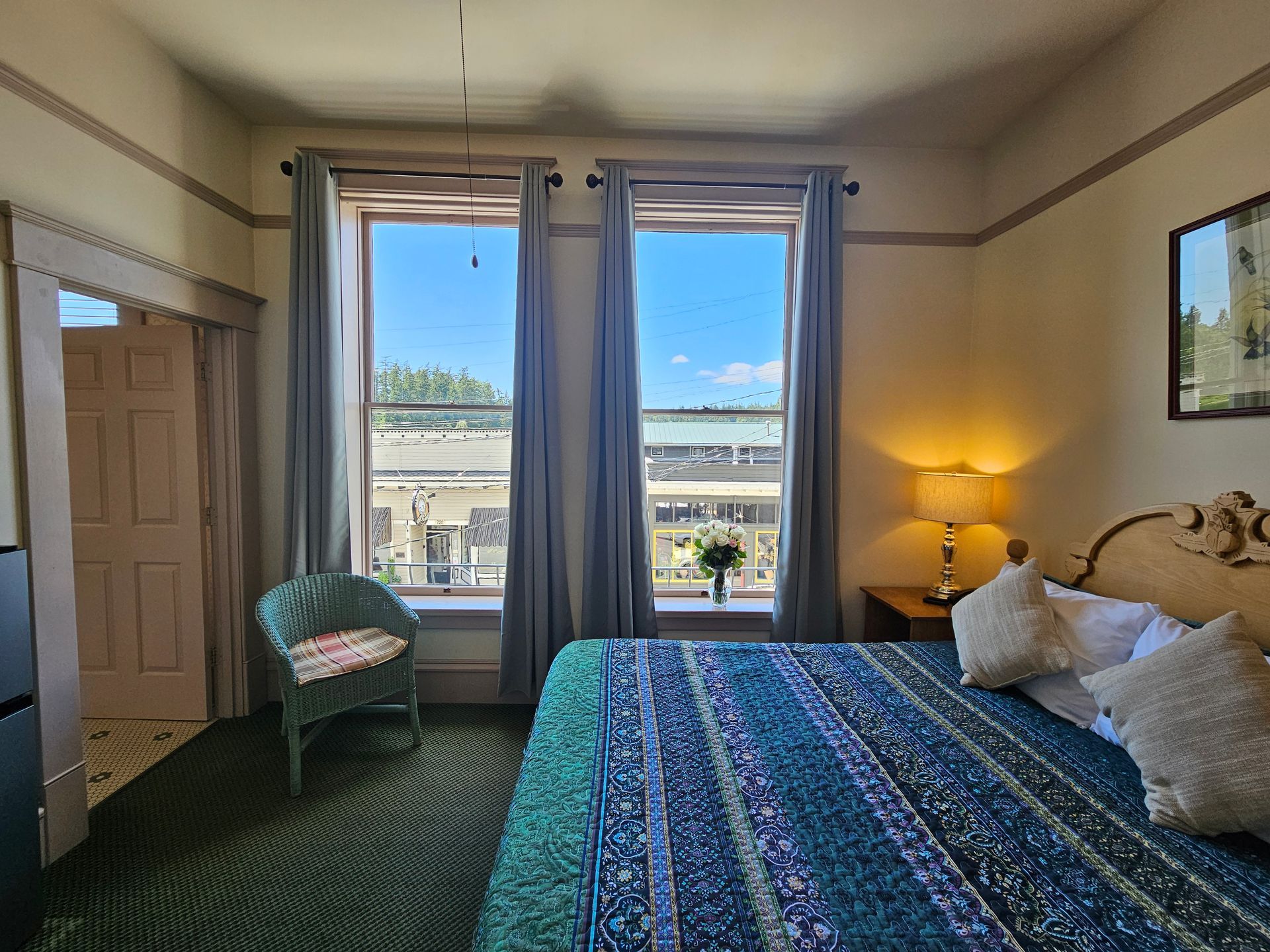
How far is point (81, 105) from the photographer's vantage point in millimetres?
1883

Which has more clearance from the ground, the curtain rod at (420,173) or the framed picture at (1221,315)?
the curtain rod at (420,173)

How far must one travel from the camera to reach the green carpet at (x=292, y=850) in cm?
153

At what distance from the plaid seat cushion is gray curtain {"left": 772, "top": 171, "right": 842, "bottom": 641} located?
6.35 ft

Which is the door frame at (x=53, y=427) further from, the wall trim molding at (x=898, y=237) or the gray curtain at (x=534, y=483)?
the wall trim molding at (x=898, y=237)

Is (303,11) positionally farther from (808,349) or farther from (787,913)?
(787,913)

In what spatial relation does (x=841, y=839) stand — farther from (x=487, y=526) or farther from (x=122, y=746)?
(x=122, y=746)

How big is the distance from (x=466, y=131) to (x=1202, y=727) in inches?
138

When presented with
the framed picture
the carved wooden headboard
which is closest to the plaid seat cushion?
the carved wooden headboard

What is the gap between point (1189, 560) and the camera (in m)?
A: 1.71

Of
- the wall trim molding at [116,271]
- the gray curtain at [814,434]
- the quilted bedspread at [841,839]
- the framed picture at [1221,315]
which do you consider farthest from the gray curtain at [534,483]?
the framed picture at [1221,315]

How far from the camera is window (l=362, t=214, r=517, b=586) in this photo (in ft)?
9.55

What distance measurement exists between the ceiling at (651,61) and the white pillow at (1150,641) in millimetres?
2194

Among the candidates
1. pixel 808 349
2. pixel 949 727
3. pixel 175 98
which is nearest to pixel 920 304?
pixel 808 349

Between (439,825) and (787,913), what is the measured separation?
1.56 m
